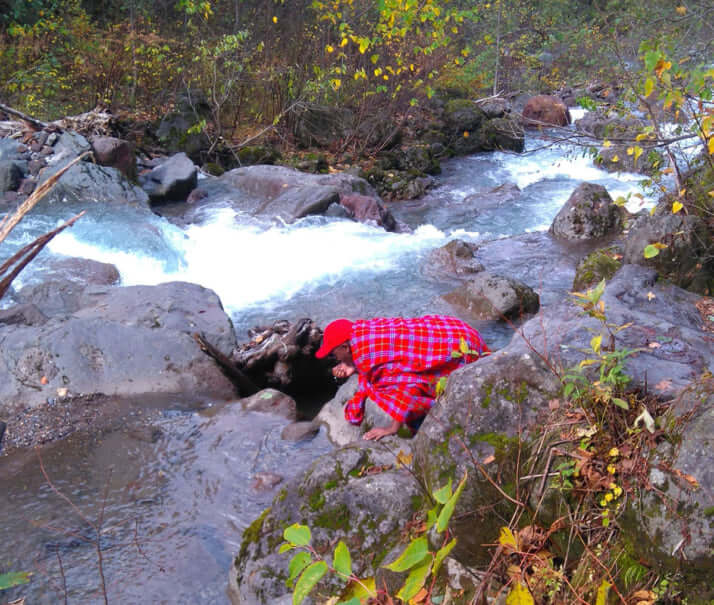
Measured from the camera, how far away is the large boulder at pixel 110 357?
488cm

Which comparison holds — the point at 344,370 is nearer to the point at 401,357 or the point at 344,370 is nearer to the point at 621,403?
the point at 401,357

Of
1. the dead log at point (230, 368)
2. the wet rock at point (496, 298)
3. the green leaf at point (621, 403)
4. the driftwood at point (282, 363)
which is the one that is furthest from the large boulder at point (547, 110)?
the green leaf at point (621, 403)

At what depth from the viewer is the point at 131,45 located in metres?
13.1

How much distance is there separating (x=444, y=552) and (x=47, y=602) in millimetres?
2450

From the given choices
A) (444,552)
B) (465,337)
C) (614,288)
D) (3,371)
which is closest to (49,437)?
(3,371)

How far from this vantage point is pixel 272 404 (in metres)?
4.80

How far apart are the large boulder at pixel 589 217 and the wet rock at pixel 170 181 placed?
6.47 m

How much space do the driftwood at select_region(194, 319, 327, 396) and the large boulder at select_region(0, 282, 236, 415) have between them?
18 cm

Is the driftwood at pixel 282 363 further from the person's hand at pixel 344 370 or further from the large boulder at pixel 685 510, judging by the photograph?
the large boulder at pixel 685 510

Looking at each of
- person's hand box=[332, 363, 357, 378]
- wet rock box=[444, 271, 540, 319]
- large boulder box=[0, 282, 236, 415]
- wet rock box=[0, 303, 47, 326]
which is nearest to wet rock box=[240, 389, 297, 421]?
large boulder box=[0, 282, 236, 415]

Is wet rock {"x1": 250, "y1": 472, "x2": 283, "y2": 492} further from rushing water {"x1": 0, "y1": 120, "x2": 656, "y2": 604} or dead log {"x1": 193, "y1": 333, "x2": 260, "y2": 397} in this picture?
dead log {"x1": 193, "y1": 333, "x2": 260, "y2": 397}

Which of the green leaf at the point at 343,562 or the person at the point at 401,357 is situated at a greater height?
the green leaf at the point at 343,562

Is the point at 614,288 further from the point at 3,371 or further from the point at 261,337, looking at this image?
the point at 3,371

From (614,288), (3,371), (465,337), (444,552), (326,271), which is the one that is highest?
(444,552)
